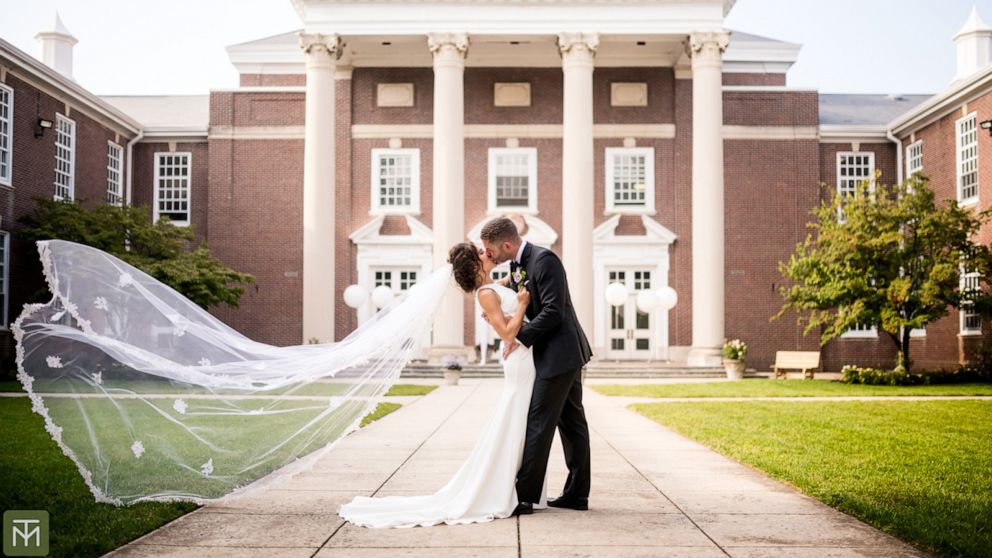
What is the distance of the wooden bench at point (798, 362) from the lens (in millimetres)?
31109

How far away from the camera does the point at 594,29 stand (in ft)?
112

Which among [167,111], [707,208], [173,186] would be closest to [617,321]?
[707,208]

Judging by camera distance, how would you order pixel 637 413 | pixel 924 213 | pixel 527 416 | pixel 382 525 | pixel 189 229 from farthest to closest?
pixel 189 229
pixel 924 213
pixel 637 413
pixel 527 416
pixel 382 525

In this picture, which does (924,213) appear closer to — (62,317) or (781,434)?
(781,434)

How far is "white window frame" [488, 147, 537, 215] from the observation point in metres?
36.8

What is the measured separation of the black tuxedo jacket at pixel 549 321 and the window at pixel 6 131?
24.4 meters

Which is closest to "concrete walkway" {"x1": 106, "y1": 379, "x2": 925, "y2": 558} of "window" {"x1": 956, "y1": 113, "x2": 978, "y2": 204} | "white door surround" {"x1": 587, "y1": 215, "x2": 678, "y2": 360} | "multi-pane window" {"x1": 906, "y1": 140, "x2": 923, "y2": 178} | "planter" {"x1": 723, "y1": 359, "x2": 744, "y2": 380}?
"planter" {"x1": 723, "y1": 359, "x2": 744, "y2": 380}

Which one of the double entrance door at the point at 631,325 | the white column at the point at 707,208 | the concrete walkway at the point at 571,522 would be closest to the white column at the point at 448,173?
the double entrance door at the point at 631,325

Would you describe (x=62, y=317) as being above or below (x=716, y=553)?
above

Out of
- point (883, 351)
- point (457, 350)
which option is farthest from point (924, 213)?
point (457, 350)

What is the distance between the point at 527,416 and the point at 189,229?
25288mm

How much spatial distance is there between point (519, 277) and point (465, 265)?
1.90 ft

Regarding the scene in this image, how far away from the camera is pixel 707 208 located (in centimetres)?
3325

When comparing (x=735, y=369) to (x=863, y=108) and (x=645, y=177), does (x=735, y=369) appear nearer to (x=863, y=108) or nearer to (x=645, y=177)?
(x=645, y=177)
